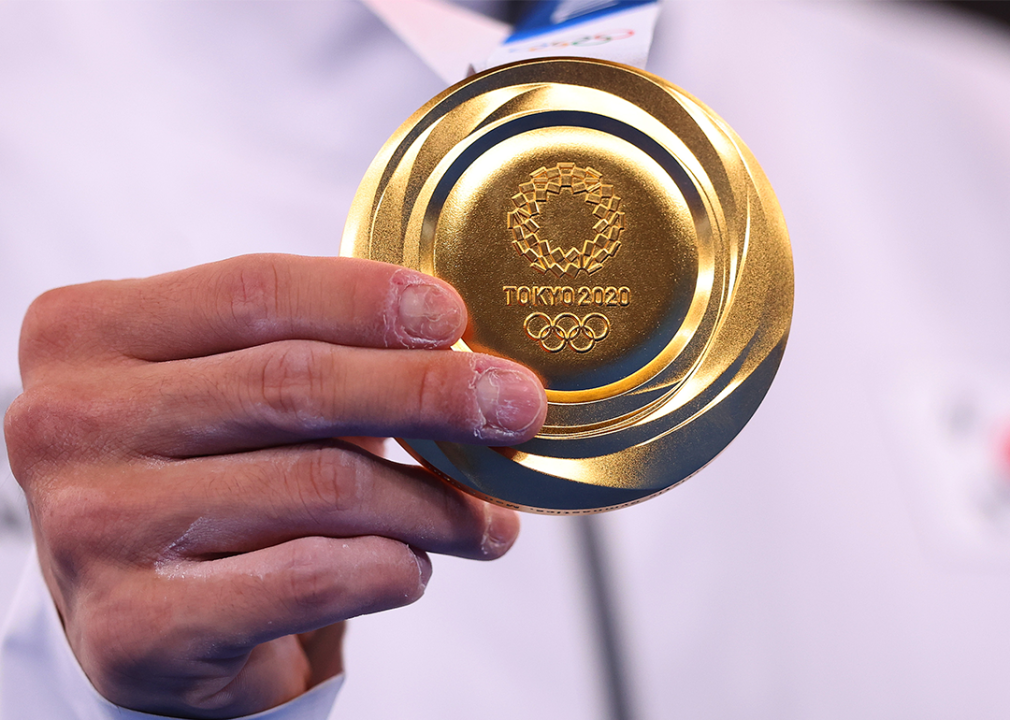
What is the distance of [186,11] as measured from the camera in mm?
1331

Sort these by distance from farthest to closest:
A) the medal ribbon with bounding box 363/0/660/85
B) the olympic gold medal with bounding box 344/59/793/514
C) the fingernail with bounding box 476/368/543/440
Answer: the medal ribbon with bounding box 363/0/660/85 → the olympic gold medal with bounding box 344/59/793/514 → the fingernail with bounding box 476/368/543/440

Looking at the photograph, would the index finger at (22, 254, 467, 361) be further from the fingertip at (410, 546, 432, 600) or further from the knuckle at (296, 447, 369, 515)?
the fingertip at (410, 546, 432, 600)

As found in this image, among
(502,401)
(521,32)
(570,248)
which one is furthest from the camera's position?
(521,32)

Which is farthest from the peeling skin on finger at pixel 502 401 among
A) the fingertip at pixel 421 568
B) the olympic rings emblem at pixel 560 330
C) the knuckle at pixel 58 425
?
the knuckle at pixel 58 425

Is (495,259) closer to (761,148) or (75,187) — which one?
(75,187)

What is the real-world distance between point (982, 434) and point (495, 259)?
55.7 inches

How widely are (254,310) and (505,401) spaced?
0.30 m

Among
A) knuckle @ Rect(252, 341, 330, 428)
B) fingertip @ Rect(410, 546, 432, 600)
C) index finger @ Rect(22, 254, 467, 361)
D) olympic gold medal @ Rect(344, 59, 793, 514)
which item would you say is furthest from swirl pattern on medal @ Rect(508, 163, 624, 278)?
fingertip @ Rect(410, 546, 432, 600)

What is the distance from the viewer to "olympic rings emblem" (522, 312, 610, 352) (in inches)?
31.9

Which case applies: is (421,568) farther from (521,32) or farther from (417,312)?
(521,32)

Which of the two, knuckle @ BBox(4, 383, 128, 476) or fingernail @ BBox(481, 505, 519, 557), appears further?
fingernail @ BBox(481, 505, 519, 557)

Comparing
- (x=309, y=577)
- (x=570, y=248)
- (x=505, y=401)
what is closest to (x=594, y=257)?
(x=570, y=248)

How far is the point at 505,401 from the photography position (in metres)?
0.70

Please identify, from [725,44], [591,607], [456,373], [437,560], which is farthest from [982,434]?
[456,373]
